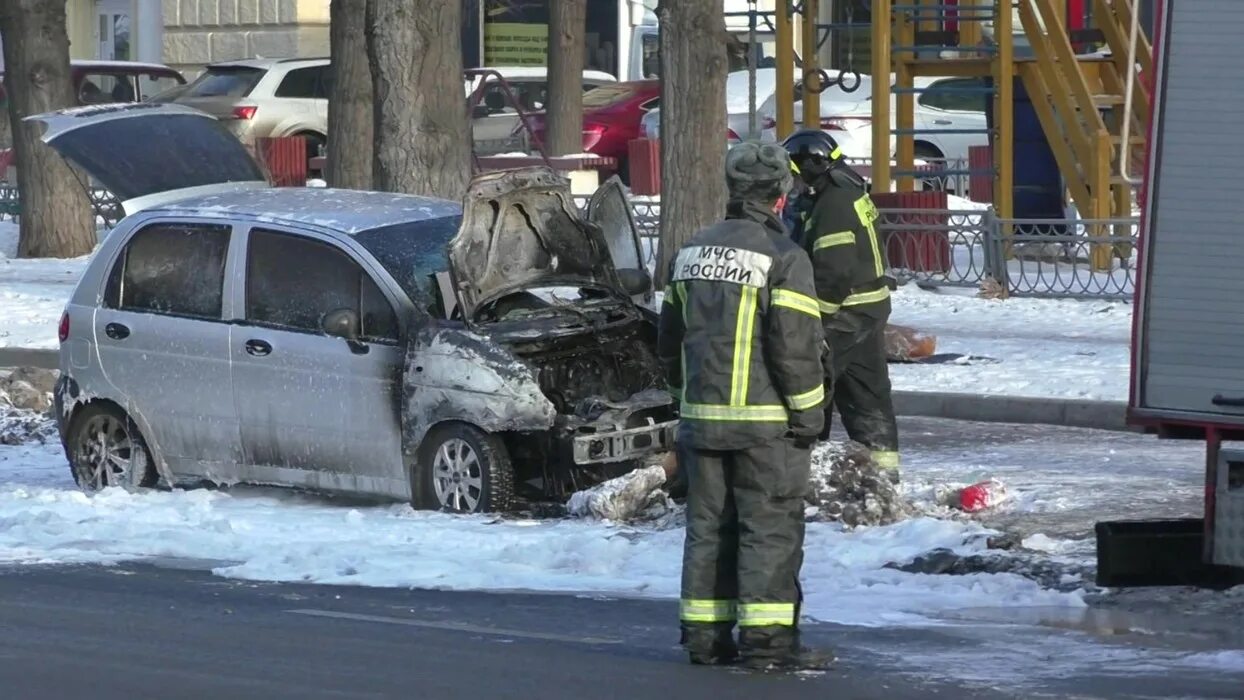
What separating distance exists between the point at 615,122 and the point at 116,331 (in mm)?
21103

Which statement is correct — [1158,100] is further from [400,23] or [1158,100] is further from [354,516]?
[400,23]

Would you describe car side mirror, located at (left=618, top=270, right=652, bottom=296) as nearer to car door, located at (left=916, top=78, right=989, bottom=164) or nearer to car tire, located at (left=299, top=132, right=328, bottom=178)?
car door, located at (left=916, top=78, right=989, bottom=164)

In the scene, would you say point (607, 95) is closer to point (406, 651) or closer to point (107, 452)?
point (107, 452)

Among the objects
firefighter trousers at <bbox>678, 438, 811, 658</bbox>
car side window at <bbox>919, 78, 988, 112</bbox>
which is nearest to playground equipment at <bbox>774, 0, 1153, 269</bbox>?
car side window at <bbox>919, 78, 988, 112</bbox>

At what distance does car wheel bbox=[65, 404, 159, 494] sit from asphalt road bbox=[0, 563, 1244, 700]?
2.16 m

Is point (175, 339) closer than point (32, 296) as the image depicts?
Yes

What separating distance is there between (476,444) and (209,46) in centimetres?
3011

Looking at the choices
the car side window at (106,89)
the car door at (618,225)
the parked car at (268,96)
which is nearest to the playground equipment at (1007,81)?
the car door at (618,225)

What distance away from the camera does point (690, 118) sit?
1836 centimetres

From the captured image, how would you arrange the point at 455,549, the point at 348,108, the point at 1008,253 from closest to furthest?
the point at 455,549, the point at 1008,253, the point at 348,108

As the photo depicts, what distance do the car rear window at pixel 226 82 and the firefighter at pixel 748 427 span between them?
2455 cm

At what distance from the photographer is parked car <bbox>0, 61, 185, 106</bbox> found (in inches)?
1219

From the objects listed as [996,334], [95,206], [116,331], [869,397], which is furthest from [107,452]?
[95,206]

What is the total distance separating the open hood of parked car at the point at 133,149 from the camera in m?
12.4
